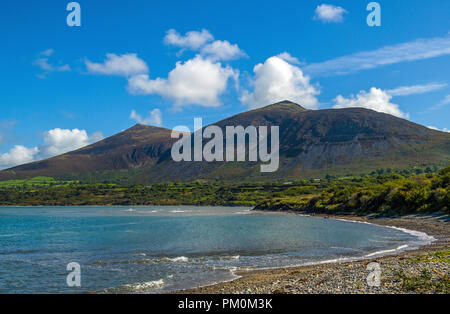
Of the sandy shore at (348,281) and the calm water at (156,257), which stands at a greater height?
the sandy shore at (348,281)

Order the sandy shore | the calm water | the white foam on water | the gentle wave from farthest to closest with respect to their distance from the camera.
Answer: the white foam on water → the calm water → the gentle wave → the sandy shore

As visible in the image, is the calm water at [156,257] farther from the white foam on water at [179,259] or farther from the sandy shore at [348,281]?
the sandy shore at [348,281]

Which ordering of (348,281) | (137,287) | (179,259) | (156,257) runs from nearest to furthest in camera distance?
(348,281)
(137,287)
(179,259)
(156,257)

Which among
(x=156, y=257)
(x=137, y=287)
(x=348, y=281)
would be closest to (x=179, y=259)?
(x=156, y=257)

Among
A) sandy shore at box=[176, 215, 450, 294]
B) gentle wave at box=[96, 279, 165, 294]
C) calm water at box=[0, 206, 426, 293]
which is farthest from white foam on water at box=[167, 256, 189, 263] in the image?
gentle wave at box=[96, 279, 165, 294]

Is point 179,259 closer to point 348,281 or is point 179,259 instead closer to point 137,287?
point 137,287

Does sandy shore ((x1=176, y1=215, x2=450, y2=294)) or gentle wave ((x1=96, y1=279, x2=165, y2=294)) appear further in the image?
gentle wave ((x1=96, y1=279, x2=165, y2=294))

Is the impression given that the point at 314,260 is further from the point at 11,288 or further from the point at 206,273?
the point at 11,288

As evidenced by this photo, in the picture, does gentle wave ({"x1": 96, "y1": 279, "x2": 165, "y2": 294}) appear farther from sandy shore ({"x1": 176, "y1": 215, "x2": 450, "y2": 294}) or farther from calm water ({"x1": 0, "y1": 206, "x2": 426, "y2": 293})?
sandy shore ({"x1": 176, "y1": 215, "x2": 450, "y2": 294})

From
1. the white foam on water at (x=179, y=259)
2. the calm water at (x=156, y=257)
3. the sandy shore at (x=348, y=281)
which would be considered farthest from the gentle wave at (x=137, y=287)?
the white foam on water at (x=179, y=259)

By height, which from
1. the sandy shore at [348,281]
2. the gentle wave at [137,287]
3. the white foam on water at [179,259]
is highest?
the sandy shore at [348,281]
